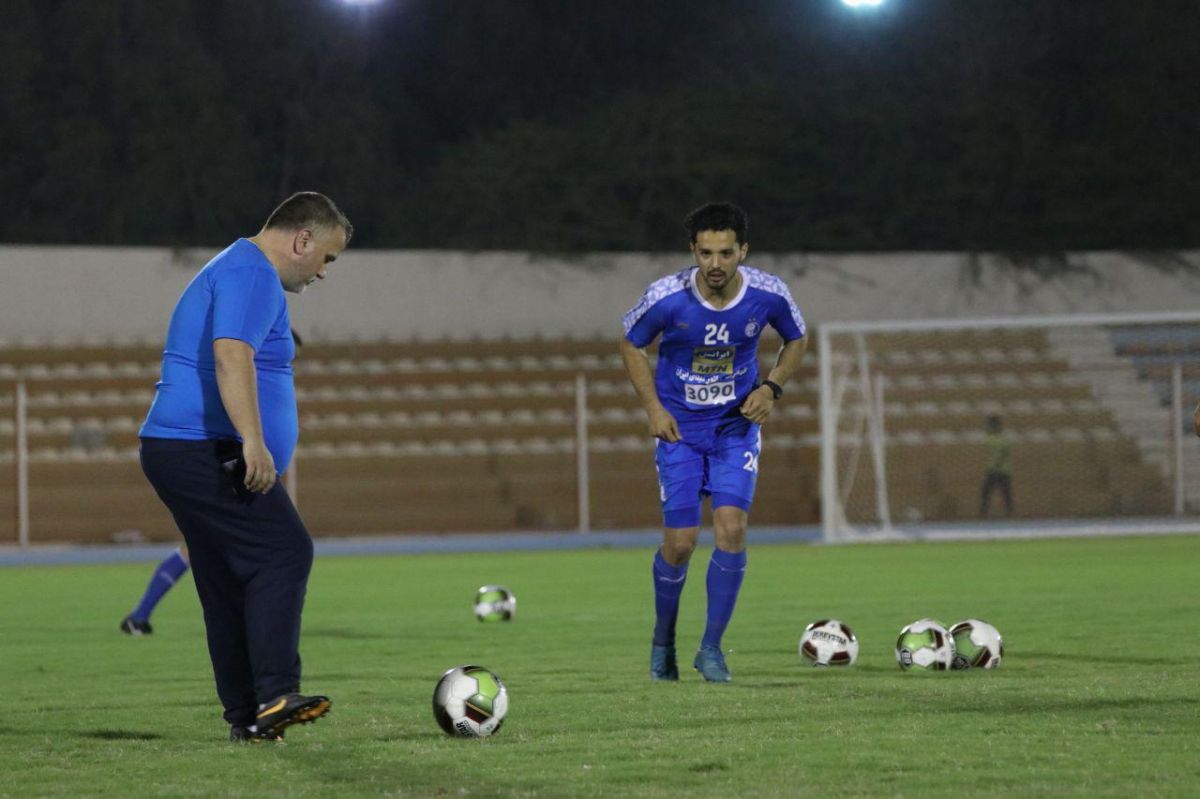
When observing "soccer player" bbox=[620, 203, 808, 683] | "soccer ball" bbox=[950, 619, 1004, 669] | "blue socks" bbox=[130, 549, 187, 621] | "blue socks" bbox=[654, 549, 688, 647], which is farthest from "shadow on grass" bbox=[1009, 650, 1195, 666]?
"blue socks" bbox=[130, 549, 187, 621]

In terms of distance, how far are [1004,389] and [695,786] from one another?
898 inches

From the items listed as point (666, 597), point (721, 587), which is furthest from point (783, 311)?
point (666, 597)

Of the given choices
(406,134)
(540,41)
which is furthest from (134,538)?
(540,41)

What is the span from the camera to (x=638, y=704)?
693 centimetres

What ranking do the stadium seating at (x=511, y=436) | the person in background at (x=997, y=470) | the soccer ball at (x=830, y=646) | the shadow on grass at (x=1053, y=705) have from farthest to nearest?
the stadium seating at (x=511, y=436), the person in background at (x=997, y=470), the soccer ball at (x=830, y=646), the shadow on grass at (x=1053, y=705)

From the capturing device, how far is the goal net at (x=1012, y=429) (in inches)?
956

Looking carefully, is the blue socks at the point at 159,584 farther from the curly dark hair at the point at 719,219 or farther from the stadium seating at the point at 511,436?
the stadium seating at the point at 511,436

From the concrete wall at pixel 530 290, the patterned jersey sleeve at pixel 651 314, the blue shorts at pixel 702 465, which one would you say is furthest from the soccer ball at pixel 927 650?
the concrete wall at pixel 530 290

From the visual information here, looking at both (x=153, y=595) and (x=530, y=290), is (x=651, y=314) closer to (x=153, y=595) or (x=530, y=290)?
(x=153, y=595)

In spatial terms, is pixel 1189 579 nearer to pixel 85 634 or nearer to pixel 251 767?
pixel 85 634

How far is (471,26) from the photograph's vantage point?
3234cm

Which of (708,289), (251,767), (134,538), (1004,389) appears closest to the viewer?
(251,767)

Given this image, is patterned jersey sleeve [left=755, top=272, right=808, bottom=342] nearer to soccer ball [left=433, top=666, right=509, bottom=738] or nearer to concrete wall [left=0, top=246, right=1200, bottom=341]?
soccer ball [left=433, top=666, right=509, bottom=738]

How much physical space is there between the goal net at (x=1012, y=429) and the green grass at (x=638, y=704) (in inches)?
397
